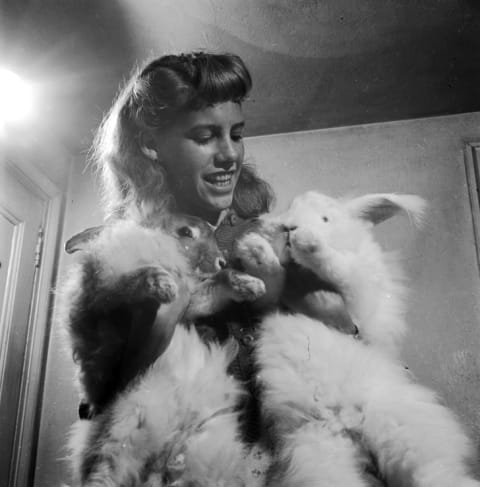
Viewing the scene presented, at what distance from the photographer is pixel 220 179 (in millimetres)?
1573

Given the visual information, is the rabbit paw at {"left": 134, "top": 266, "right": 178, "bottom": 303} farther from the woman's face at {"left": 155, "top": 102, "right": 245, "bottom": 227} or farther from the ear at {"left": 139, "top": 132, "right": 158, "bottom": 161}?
the ear at {"left": 139, "top": 132, "right": 158, "bottom": 161}

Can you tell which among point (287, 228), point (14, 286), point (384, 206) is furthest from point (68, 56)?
point (384, 206)

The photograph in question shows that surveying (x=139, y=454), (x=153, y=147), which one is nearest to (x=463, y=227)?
(x=153, y=147)

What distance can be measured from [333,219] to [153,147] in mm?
487

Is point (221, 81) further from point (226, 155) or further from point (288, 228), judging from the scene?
point (288, 228)

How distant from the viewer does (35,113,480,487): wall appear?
4.62ft

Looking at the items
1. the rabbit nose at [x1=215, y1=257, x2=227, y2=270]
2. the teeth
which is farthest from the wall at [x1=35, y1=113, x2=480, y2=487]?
the rabbit nose at [x1=215, y1=257, x2=227, y2=270]

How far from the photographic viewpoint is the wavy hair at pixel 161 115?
62.0 inches

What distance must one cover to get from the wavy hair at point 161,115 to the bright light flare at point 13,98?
0.26m

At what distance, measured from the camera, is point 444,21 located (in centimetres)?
150

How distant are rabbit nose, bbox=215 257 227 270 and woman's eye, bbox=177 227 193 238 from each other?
0.31 ft

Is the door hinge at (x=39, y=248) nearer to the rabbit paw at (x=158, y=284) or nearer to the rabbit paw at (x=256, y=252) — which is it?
the rabbit paw at (x=158, y=284)

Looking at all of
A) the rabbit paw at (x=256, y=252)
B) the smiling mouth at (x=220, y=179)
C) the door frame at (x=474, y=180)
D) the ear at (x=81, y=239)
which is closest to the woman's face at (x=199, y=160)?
the smiling mouth at (x=220, y=179)

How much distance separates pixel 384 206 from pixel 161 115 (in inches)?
23.8
